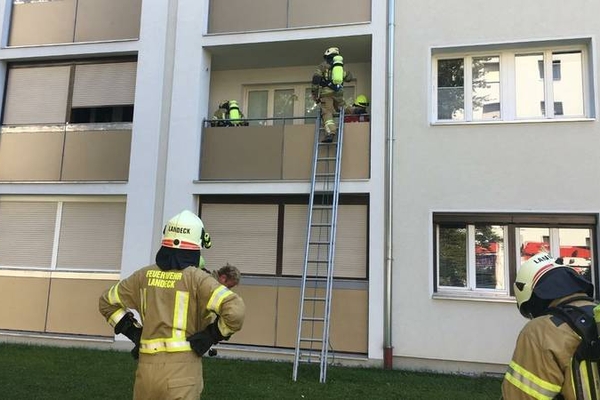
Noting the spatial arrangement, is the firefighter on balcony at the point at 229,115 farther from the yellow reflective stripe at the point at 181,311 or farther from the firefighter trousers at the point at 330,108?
the yellow reflective stripe at the point at 181,311

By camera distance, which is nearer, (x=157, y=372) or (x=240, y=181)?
(x=157, y=372)

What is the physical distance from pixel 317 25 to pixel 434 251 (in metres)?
4.47

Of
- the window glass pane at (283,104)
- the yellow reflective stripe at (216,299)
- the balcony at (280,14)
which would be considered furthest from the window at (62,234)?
the yellow reflective stripe at (216,299)

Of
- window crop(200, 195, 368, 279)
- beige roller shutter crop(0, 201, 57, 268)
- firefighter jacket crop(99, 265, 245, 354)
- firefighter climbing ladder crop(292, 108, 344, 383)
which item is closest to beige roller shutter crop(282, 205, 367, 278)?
window crop(200, 195, 368, 279)

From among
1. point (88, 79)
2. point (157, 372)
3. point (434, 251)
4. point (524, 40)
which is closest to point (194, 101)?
point (88, 79)

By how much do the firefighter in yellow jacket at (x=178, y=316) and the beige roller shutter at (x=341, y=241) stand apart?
540 centimetres

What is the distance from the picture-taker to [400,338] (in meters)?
7.97

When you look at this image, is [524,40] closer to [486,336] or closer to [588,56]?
[588,56]

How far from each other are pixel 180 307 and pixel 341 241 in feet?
18.4

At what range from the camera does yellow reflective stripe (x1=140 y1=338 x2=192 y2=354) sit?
3.18 meters

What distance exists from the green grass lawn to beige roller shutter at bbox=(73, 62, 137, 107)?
4.83m

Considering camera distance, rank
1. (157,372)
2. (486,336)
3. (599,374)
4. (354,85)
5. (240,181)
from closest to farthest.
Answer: (599,374) < (157,372) < (486,336) < (240,181) < (354,85)

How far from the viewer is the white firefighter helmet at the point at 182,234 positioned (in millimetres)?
3311

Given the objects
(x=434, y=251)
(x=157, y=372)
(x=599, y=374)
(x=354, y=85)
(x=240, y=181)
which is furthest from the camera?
(x=354, y=85)
